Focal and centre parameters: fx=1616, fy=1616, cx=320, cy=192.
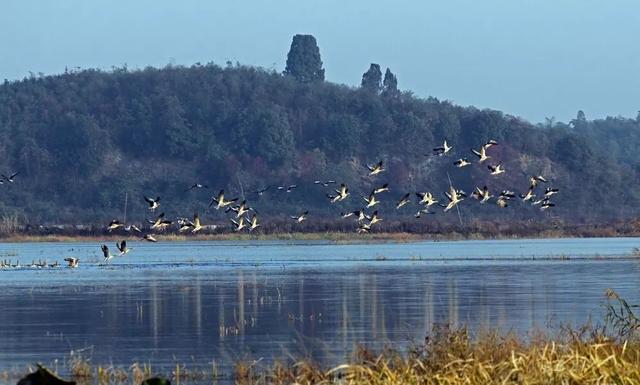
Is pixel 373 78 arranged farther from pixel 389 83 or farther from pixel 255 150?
pixel 255 150

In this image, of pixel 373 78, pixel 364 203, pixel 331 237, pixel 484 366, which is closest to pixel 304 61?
pixel 373 78

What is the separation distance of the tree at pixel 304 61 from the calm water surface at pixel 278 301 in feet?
405

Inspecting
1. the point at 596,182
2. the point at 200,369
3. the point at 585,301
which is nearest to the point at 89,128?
the point at 596,182

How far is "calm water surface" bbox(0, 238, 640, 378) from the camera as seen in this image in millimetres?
27359

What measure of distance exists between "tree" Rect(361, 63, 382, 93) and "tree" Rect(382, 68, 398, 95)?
2.56 feet

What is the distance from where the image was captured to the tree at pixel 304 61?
Result: 190 metres

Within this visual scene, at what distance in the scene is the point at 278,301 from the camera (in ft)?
125

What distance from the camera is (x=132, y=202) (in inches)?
5531

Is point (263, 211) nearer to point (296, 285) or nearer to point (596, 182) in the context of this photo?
point (596, 182)

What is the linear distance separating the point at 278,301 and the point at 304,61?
157577 millimetres

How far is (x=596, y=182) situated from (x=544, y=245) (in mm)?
73702

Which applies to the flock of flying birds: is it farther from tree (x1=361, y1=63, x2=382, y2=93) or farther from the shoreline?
tree (x1=361, y1=63, x2=382, y2=93)

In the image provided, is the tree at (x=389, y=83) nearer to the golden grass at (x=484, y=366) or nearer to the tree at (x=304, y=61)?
the tree at (x=304, y=61)

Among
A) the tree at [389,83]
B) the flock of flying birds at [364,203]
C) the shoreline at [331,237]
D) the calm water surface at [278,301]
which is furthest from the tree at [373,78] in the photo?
the calm water surface at [278,301]
